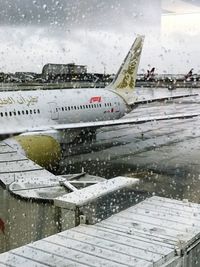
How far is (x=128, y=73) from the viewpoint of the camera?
100ft

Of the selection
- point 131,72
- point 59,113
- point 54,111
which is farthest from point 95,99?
point 131,72

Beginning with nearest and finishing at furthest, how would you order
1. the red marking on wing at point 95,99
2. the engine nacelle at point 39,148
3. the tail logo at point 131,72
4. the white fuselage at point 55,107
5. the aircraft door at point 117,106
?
the engine nacelle at point 39,148, the white fuselage at point 55,107, the red marking on wing at point 95,99, the aircraft door at point 117,106, the tail logo at point 131,72

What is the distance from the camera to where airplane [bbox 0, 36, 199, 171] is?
16047mm

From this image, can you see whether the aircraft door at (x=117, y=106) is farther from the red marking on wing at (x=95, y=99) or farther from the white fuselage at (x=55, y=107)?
the red marking on wing at (x=95, y=99)

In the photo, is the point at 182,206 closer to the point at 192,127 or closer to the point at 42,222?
the point at 42,222

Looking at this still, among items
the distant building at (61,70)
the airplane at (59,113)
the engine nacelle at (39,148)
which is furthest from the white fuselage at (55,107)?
the distant building at (61,70)

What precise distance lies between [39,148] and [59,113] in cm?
776

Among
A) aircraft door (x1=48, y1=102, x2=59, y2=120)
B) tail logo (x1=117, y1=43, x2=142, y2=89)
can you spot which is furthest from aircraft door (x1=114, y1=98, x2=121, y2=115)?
aircraft door (x1=48, y1=102, x2=59, y2=120)

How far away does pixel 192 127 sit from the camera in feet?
116

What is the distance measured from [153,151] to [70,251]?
19.2 meters

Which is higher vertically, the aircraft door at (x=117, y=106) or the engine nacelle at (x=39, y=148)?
the aircraft door at (x=117, y=106)

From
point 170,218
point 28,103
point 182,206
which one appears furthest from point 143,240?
point 28,103

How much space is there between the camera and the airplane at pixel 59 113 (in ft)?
52.6

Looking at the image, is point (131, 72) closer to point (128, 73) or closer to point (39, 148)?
point (128, 73)
